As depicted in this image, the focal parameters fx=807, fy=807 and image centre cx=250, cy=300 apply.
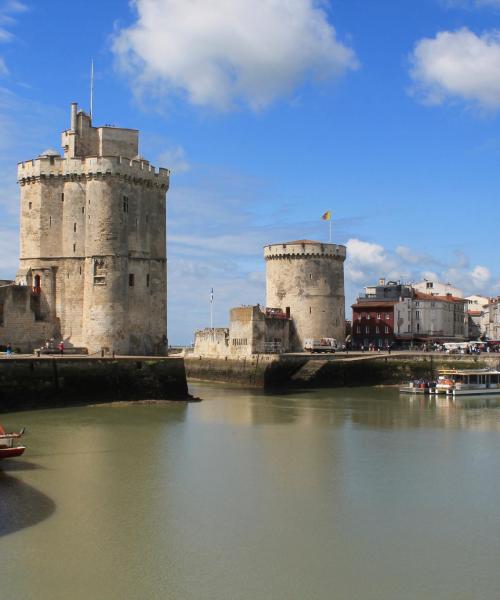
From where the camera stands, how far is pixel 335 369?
4109cm

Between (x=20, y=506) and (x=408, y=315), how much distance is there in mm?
47281

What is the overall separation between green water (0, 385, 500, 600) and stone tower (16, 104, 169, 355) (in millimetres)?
8785

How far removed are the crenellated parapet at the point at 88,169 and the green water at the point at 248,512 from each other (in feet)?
40.6

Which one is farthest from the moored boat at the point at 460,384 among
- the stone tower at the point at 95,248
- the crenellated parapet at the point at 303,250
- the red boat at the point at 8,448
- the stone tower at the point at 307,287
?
the red boat at the point at 8,448

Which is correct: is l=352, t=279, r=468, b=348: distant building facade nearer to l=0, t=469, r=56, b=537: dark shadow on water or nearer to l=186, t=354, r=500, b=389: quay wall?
l=186, t=354, r=500, b=389: quay wall

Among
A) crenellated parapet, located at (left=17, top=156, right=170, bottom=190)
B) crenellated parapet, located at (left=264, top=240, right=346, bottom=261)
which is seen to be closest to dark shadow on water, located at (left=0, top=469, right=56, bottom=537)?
crenellated parapet, located at (left=17, top=156, right=170, bottom=190)

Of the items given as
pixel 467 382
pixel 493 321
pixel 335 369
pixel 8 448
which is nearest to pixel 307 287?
pixel 335 369

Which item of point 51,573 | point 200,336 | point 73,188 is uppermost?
point 73,188

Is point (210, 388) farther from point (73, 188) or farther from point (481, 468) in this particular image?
point (481, 468)

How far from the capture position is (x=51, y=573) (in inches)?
436

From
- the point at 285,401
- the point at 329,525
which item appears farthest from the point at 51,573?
the point at 285,401

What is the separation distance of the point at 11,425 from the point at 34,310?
36.2ft

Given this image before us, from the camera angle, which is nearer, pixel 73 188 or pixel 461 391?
pixel 73 188

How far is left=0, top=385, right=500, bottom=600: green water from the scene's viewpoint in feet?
35.9
